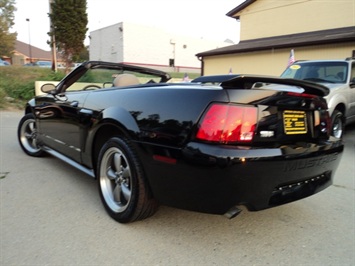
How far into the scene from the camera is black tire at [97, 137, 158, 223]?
93.1 inches

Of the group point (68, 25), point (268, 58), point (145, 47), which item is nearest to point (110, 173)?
point (268, 58)

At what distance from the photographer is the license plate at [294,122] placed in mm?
2221

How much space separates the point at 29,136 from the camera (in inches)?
189

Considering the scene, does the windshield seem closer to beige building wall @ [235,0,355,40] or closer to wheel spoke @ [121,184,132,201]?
wheel spoke @ [121,184,132,201]

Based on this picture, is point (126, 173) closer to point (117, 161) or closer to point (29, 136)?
point (117, 161)

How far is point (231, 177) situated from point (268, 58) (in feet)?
45.9

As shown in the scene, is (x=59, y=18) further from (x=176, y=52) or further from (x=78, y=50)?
(x=176, y=52)

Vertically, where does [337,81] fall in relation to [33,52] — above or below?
below

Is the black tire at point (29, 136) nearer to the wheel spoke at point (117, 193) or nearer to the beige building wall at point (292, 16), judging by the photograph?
the wheel spoke at point (117, 193)

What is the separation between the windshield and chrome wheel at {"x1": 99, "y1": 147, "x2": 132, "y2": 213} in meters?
5.40

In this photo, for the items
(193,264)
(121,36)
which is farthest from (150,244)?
(121,36)

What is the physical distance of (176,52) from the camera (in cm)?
4594

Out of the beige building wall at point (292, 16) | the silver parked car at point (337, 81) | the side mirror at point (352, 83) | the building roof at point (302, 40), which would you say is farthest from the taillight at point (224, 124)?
the beige building wall at point (292, 16)

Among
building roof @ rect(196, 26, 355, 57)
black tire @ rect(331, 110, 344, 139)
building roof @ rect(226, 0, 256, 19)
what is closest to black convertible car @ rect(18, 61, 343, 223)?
black tire @ rect(331, 110, 344, 139)
